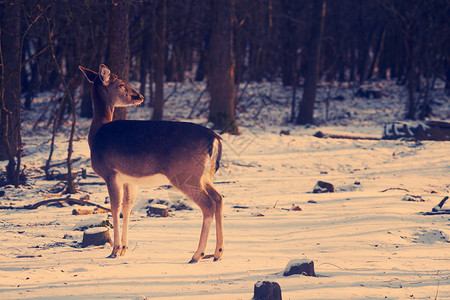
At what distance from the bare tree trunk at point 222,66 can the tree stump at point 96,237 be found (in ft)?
33.2

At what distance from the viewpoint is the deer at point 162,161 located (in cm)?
579

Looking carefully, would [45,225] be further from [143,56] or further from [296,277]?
[143,56]

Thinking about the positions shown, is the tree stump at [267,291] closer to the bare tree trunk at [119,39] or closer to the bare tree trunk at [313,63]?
the bare tree trunk at [119,39]

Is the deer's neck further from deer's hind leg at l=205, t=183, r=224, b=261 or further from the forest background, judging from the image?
the forest background

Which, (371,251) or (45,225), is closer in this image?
(371,251)

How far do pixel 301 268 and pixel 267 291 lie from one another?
93 centimetres

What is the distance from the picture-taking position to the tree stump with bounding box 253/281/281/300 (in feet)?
14.3

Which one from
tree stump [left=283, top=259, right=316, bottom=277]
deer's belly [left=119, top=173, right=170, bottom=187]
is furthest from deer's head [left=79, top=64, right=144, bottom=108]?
tree stump [left=283, top=259, right=316, bottom=277]

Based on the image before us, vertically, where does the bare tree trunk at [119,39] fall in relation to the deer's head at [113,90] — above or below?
above

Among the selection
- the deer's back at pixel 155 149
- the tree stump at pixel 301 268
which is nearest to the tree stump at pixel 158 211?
the deer's back at pixel 155 149

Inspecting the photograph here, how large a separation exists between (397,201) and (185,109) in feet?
58.4

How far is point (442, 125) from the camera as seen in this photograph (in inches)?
669

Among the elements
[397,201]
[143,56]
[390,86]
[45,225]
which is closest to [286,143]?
[397,201]

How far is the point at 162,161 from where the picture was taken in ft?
19.0
